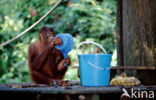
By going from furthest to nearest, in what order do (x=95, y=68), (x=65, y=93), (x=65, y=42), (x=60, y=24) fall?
(x=60, y=24) → (x=65, y=42) → (x=95, y=68) → (x=65, y=93)

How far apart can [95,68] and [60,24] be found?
12.0ft

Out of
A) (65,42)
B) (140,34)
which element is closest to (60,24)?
(65,42)

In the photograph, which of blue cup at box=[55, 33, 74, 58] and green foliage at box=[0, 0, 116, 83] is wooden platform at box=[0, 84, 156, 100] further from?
green foliage at box=[0, 0, 116, 83]

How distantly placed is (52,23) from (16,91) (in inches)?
158

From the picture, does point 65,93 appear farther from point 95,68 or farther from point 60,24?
point 60,24

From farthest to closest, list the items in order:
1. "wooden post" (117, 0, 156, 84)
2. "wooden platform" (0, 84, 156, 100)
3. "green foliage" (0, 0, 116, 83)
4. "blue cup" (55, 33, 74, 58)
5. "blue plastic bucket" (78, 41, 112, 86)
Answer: "green foliage" (0, 0, 116, 83)
"blue cup" (55, 33, 74, 58)
"wooden post" (117, 0, 156, 84)
"blue plastic bucket" (78, 41, 112, 86)
"wooden platform" (0, 84, 156, 100)

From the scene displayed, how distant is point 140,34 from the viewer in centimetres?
297

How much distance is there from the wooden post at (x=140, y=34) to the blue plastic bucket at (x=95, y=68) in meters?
0.40

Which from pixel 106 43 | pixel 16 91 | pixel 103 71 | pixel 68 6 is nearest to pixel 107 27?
pixel 106 43

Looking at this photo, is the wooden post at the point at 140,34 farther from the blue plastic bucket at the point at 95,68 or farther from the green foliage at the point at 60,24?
the green foliage at the point at 60,24

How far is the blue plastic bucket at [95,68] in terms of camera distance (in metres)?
2.69

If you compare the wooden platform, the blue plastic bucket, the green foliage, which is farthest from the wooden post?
the green foliage

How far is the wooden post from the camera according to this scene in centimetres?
290

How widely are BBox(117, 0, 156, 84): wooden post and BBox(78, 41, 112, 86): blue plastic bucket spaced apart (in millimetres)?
397
